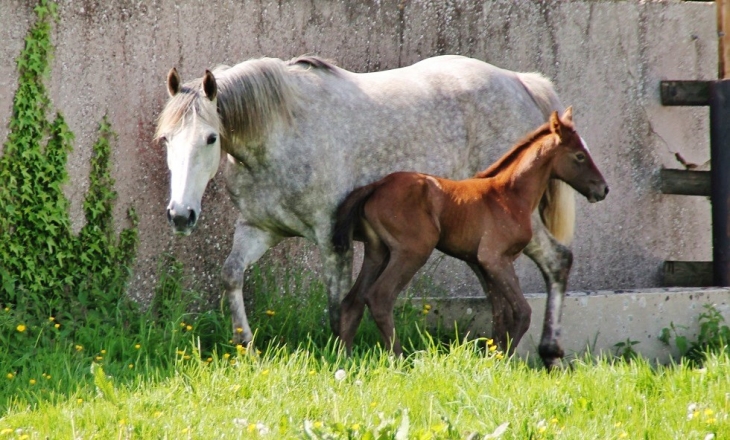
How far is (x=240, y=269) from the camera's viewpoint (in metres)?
6.38

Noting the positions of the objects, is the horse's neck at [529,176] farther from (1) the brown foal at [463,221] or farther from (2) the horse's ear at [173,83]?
(2) the horse's ear at [173,83]

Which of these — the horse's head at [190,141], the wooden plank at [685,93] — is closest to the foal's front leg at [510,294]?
the horse's head at [190,141]

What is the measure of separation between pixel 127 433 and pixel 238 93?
2.35 metres

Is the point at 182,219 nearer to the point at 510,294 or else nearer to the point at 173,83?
the point at 173,83

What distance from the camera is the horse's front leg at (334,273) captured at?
631cm

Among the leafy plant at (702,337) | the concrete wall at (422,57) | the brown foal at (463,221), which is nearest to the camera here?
the brown foal at (463,221)

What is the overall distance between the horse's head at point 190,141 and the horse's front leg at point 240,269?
0.60 metres

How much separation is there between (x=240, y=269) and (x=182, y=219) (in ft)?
2.64

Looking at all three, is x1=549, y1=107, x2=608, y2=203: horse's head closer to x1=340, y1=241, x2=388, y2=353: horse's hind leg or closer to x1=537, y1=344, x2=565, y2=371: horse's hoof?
x1=537, y1=344, x2=565, y2=371: horse's hoof

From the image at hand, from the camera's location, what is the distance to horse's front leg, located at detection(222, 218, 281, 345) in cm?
636

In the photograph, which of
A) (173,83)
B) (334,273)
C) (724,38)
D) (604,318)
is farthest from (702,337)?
(173,83)

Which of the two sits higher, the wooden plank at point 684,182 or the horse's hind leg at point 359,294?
the wooden plank at point 684,182

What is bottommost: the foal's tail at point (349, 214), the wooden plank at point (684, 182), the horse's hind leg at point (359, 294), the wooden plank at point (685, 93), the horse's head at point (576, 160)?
the horse's hind leg at point (359, 294)

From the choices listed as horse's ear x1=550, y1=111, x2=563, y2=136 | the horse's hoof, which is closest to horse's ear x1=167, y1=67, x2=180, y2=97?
horse's ear x1=550, y1=111, x2=563, y2=136
